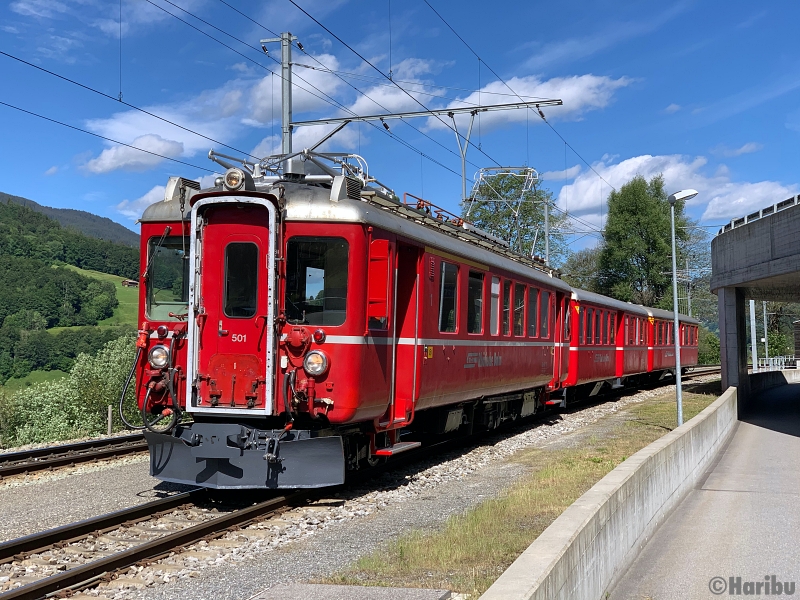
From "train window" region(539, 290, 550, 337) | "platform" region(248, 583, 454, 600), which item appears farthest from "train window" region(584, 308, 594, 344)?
"platform" region(248, 583, 454, 600)

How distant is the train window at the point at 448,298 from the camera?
35.9 ft

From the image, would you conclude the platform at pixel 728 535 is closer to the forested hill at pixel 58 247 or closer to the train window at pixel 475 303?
the train window at pixel 475 303

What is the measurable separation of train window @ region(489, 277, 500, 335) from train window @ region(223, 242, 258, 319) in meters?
5.28

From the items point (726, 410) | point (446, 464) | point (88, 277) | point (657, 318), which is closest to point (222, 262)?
point (446, 464)

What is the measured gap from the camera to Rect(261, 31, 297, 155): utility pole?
16.1 m

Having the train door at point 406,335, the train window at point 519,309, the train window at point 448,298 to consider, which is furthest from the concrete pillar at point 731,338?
the train door at point 406,335

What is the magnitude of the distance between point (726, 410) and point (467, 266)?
9406 millimetres

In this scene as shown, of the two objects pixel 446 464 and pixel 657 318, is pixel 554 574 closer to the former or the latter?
pixel 446 464

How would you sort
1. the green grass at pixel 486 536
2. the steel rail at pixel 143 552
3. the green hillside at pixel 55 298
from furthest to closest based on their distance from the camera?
the green hillside at pixel 55 298, the green grass at pixel 486 536, the steel rail at pixel 143 552

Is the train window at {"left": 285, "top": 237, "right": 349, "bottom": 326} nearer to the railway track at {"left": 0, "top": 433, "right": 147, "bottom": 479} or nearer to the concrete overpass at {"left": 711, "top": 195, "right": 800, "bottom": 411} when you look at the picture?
the railway track at {"left": 0, "top": 433, "right": 147, "bottom": 479}

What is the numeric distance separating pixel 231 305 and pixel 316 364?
1.14m

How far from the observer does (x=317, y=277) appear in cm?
873

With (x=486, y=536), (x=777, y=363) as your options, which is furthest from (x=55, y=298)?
(x=486, y=536)

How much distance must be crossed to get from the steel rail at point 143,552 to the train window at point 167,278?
2.12 meters
